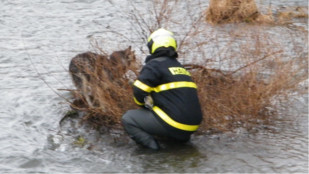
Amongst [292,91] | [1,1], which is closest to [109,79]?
[292,91]

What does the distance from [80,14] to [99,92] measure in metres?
7.28

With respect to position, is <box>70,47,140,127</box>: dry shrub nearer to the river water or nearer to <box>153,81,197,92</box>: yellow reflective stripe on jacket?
the river water

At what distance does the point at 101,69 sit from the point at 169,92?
1.47 meters

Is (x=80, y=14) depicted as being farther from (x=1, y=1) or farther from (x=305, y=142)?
(x=305, y=142)

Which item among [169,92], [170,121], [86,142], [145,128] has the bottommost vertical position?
[86,142]

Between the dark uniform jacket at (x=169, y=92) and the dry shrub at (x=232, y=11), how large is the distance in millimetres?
6526

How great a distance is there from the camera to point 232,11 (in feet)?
45.4

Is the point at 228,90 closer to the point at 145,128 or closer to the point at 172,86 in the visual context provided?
the point at 172,86

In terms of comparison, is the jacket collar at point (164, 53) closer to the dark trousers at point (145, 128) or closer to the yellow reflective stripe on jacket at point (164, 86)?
the yellow reflective stripe on jacket at point (164, 86)

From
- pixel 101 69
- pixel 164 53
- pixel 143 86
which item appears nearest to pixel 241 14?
pixel 101 69

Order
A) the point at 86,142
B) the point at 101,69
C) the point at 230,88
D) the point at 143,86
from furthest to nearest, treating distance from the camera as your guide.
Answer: the point at 230,88 → the point at 101,69 → the point at 86,142 → the point at 143,86

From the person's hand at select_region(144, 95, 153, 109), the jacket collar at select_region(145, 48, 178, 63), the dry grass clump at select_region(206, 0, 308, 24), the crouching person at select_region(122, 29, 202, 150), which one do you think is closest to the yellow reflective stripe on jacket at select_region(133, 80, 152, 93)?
the crouching person at select_region(122, 29, 202, 150)

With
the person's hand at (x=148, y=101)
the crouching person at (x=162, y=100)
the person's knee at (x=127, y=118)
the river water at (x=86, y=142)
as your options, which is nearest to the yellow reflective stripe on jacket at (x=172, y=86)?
the crouching person at (x=162, y=100)

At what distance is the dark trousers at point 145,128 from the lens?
23.0ft
